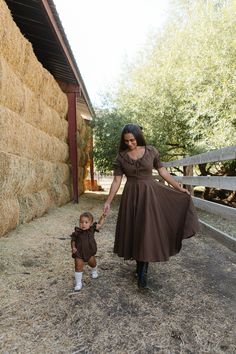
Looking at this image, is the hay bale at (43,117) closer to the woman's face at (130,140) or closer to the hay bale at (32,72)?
the hay bale at (32,72)

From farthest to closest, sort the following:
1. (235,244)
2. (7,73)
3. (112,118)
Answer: (112,118), (7,73), (235,244)

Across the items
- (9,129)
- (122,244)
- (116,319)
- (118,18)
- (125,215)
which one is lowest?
(116,319)

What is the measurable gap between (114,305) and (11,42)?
13.6 ft

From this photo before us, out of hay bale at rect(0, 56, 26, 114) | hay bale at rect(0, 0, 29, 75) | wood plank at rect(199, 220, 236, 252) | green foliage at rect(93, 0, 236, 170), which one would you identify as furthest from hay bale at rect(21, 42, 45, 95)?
green foliage at rect(93, 0, 236, 170)

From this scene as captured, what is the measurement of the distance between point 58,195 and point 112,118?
4.09 metres

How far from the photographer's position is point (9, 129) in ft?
17.4

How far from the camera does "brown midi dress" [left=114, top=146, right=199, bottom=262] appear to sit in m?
3.39

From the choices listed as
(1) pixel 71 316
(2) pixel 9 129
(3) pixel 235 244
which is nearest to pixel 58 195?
(2) pixel 9 129

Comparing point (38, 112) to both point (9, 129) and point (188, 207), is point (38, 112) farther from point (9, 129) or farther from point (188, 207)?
point (188, 207)

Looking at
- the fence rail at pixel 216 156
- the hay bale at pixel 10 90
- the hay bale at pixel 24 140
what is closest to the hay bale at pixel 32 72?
the hay bale at pixel 10 90

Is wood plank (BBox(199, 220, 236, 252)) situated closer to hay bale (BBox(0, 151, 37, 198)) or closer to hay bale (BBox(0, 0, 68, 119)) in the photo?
hay bale (BBox(0, 151, 37, 198))

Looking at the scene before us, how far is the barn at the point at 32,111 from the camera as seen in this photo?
17.1ft

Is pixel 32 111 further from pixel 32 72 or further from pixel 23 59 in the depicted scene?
pixel 23 59

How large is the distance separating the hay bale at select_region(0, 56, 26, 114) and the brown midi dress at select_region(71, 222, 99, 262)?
2.71 metres
